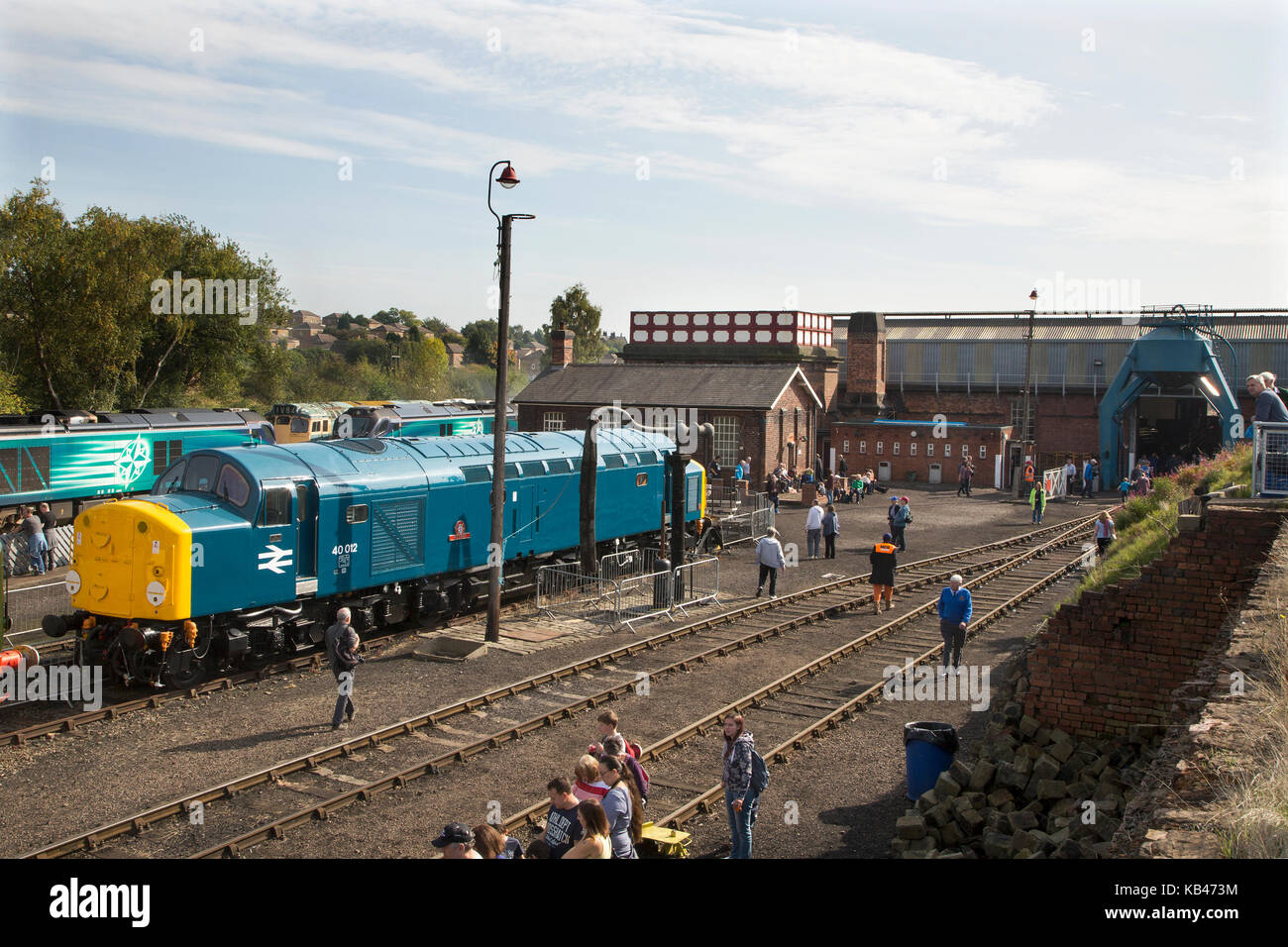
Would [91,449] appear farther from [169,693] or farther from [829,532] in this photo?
[829,532]

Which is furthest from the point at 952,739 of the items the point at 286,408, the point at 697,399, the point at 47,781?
the point at 286,408

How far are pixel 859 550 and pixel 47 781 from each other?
75.9 feet

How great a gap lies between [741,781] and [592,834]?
3.07 meters

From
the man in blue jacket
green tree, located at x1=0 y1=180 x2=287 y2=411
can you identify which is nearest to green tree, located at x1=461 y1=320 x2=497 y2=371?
green tree, located at x1=0 y1=180 x2=287 y2=411

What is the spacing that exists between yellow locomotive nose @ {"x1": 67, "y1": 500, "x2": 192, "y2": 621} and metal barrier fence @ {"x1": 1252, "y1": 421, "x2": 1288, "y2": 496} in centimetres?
1476

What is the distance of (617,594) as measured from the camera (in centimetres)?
2023

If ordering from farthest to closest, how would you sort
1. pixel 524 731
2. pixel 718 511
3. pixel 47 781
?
pixel 718 511, pixel 524 731, pixel 47 781

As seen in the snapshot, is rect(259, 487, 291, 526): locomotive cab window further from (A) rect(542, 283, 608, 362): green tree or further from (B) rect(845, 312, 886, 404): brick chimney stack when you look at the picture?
(A) rect(542, 283, 608, 362): green tree

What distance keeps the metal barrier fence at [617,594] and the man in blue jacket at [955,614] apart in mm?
6376

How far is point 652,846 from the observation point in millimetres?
9273

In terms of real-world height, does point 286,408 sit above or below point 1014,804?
above

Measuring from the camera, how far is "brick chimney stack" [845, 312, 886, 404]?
174 ft

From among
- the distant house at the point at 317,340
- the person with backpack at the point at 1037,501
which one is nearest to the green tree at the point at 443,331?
the distant house at the point at 317,340

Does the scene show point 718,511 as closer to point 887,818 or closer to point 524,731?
point 524,731
